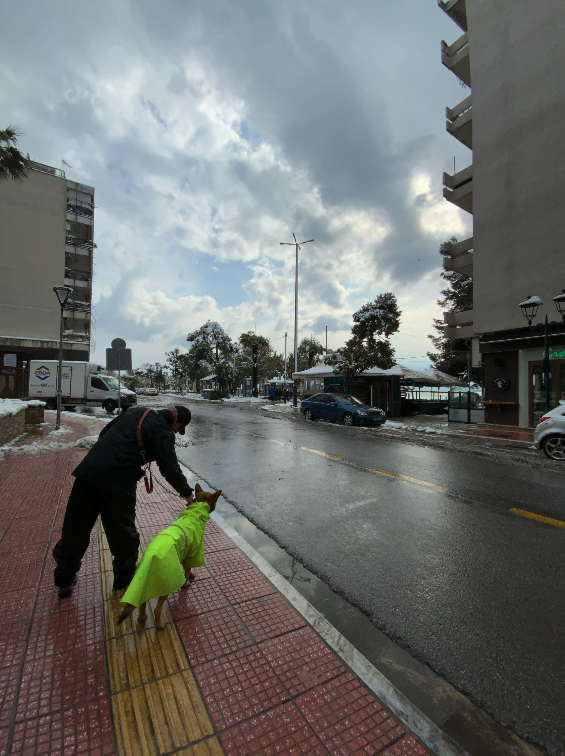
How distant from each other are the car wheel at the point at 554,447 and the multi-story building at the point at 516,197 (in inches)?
264

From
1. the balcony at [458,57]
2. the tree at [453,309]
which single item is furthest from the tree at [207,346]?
the balcony at [458,57]

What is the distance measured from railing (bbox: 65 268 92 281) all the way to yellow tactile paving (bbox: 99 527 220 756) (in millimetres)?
42389

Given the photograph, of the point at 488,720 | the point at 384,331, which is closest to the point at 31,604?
the point at 488,720

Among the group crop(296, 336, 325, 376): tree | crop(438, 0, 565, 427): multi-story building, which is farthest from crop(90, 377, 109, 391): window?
crop(296, 336, 325, 376): tree

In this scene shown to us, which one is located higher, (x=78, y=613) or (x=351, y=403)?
(x=351, y=403)

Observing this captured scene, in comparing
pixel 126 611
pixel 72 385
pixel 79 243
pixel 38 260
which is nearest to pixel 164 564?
pixel 126 611

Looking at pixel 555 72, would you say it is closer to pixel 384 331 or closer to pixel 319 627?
pixel 319 627

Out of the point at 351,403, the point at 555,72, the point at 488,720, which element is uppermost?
the point at 555,72

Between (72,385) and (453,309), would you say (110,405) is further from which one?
(453,309)

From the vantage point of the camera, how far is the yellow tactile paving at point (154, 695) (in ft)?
5.96

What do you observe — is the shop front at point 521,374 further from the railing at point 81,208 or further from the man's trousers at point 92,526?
the railing at point 81,208

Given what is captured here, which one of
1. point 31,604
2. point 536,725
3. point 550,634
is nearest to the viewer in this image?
point 536,725

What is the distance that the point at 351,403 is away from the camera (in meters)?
16.8

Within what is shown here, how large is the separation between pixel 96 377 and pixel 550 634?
2359cm
